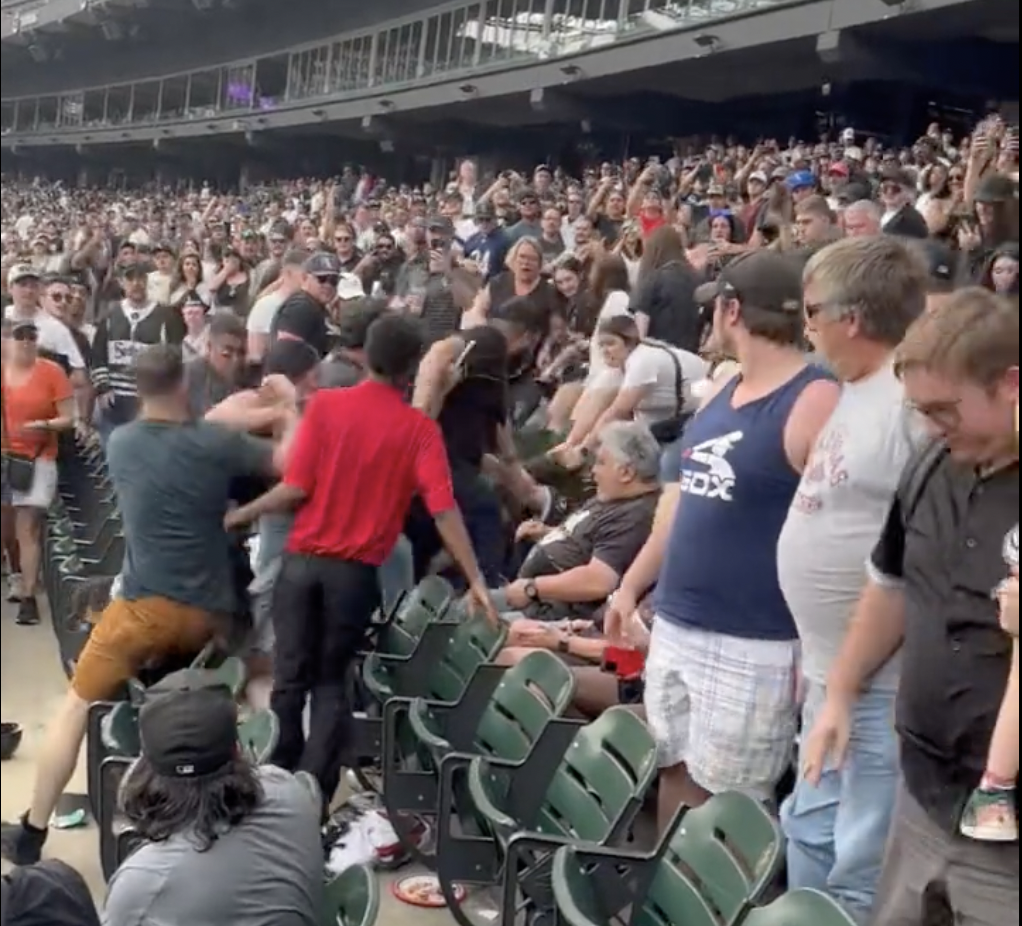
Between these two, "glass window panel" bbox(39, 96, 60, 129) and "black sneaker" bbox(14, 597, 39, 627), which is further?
"black sneaker" bbox(14, 597, 39, 627)

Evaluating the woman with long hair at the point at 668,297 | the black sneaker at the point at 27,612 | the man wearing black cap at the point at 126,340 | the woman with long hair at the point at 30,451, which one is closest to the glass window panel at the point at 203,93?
the woman with long hair at the point at 30,451

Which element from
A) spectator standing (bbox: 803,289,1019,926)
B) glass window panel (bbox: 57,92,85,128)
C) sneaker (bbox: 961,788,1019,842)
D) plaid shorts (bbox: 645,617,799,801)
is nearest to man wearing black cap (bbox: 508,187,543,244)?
glass window panel (bbox: 57,92,85,128)

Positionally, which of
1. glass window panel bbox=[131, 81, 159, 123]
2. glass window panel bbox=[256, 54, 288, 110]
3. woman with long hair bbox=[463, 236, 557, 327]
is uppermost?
glass window panel bbox=[256, 54, 288, 110]

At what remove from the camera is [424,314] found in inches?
109

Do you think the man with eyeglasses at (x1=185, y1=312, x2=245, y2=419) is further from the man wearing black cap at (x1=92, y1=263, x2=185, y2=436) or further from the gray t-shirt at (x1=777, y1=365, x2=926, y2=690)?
the gray t-shirt at (x1=777, y1=365, x2=926, y2=690)

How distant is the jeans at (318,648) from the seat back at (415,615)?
0.18 m

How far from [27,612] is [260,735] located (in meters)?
0.42

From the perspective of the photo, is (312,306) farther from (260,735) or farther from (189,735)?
(189,735)

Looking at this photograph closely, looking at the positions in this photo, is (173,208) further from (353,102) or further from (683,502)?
(683,502)

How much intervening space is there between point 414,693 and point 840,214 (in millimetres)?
1201

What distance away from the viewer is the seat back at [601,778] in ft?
6.29

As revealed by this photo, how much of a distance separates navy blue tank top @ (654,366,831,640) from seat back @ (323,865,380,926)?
0.53 m

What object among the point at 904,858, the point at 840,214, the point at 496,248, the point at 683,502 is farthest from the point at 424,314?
the point at 904,858

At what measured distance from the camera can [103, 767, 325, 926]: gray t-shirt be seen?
5.27 ft
